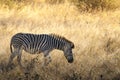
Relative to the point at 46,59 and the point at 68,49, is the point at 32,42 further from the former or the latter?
the point at 68,49

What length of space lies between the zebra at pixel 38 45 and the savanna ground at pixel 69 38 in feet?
0.57

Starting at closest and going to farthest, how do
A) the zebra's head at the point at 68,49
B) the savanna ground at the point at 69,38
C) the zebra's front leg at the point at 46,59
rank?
the savanna ground at the point at 69,38 < the zebra's front leg at the point at 46,59 < the zebra's head at the point at 68,49

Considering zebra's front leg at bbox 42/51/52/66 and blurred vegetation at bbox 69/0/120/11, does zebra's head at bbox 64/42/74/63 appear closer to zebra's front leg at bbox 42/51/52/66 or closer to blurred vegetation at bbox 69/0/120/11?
zebra's front leg at bbox 42/51/52/66

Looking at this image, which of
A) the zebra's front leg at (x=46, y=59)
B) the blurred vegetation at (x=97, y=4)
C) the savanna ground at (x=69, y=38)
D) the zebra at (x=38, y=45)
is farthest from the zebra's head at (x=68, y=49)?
the blurred vegetation at (x=97, y=4)

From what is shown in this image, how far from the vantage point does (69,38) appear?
13.0m

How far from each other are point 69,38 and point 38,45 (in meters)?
2.74

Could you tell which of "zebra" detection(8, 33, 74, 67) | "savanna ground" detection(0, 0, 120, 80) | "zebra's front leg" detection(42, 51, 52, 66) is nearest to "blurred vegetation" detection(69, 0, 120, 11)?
"savanna ground" detection(0, 0, 120, 80)

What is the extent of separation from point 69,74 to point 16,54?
1.73 meters

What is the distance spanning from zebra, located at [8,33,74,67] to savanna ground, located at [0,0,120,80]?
17cm

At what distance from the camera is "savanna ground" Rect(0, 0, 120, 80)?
8.94 metres

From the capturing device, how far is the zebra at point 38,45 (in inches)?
399

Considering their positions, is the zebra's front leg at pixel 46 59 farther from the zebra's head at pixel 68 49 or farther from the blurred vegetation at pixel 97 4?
the blurred vegetation at pixel 97 4

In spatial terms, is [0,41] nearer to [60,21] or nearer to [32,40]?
[32,40]

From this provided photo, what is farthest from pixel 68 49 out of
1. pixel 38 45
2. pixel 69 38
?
pixel 69 38
